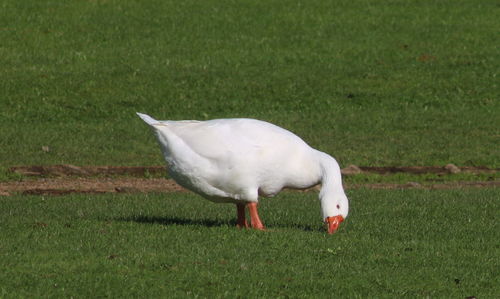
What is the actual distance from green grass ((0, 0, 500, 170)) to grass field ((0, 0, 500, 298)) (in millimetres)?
66

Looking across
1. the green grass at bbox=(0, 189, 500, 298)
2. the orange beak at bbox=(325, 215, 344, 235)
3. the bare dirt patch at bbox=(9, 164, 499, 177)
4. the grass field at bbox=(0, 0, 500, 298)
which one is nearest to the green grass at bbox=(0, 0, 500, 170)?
the grass field at bbox=(0, 0, 500, 298)

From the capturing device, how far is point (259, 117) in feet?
74.6

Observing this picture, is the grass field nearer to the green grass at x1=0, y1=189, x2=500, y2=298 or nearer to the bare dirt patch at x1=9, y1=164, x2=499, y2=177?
the green grass at x1=0, y1=189, x2=500, y2=298

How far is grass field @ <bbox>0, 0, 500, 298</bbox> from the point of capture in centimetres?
891

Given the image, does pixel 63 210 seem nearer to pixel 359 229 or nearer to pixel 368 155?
pixel 359 229

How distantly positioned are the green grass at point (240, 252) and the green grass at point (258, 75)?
5980mm

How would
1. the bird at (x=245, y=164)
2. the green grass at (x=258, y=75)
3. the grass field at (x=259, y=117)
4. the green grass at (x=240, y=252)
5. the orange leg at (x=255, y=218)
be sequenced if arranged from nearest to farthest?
the green grass at (x=240, y=252) < the grass field at (x=259, y=117) < the bird at (x=245, y=164) < the orange leg at (x=255, y=218) < the green grass at (x=258, y=75)

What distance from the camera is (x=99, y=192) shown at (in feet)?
50.9

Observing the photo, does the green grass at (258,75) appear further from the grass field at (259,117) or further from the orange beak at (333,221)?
the orange beak at (333,221)

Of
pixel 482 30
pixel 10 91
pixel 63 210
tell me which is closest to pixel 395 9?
pixel 482 30

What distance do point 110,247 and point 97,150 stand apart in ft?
32.4

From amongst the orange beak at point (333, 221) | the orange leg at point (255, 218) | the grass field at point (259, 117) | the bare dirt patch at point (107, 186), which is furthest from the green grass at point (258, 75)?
the orange beak at point (333, 221)

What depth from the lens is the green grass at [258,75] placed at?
20.4 m

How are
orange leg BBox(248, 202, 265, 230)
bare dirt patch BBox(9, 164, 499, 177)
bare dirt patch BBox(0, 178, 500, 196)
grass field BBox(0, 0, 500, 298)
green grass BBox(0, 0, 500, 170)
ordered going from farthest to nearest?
green grass BBox(0, 0, 500, 170), bare dirt patch BBox(9, 164, 499, 177), bare dirt patch BBox(0, 178, 500, 196), orange leg BBox(248, 202, 265, 230), grass field BBox(0, 0, 500, 298)
